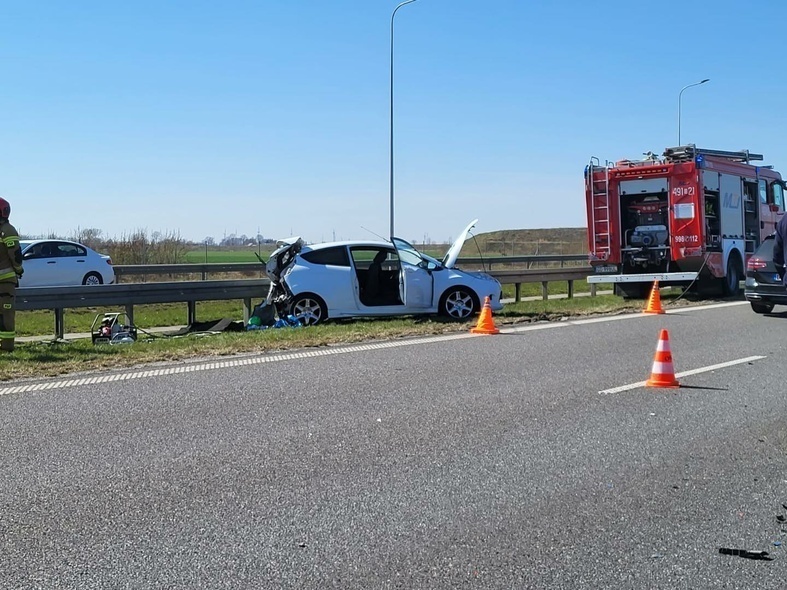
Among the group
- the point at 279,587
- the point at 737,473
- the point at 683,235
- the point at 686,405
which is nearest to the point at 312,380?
the point at 686,405

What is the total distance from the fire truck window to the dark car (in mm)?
7957

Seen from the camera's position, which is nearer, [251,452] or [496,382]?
[251,452]

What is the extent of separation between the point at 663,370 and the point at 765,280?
7964 millimetres

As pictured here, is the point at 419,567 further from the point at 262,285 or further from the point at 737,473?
the point at 262,285

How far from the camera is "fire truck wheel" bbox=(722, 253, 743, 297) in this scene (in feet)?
66.7

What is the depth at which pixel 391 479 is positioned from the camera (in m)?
5.52

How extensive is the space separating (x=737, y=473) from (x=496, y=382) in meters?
3.38

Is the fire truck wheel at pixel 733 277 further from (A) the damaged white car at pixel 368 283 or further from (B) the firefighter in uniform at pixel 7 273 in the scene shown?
(B) the firefighter in uniform at pixel 7 273

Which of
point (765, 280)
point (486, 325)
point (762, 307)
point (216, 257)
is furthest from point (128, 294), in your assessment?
point (216, 257)

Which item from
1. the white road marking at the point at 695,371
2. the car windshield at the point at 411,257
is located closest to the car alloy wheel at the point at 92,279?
the car windshield at the point at 411,257

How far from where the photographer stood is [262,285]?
16.9 metres

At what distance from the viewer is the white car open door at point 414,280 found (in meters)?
14.7

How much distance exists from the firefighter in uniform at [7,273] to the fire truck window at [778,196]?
746 inches

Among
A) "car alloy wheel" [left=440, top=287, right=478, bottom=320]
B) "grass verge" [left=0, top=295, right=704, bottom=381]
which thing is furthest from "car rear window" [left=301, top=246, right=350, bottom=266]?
"car alloy wheel" [left=440, top=287, right=478, bottom=320]
